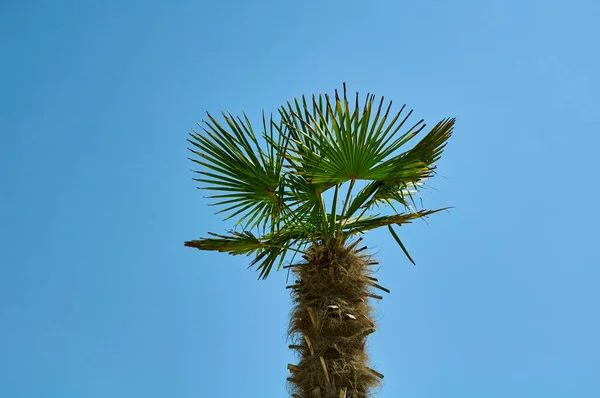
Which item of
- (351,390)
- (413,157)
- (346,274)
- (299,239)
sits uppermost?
(413,157)

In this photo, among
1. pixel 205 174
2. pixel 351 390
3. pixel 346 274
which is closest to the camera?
pixel 351 390

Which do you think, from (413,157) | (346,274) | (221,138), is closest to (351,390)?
(346,274)

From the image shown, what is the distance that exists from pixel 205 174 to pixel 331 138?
133 cm

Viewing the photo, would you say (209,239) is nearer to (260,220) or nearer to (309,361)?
(260,220)

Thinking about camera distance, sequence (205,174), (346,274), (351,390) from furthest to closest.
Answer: (205,174) < (346,274) < (351,390)

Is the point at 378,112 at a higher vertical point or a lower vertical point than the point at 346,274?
higher

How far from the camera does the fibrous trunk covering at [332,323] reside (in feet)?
18.9

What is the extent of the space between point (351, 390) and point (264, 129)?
2509mm

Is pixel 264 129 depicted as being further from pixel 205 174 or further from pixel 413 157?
pixel 413 157

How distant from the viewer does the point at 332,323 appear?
5949 mm

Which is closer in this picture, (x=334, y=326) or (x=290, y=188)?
(x=334, y=326)

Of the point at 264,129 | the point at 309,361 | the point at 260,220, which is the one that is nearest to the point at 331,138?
the point at 264,129

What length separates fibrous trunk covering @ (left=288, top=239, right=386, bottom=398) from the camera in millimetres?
5773

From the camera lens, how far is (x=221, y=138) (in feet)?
21.3
